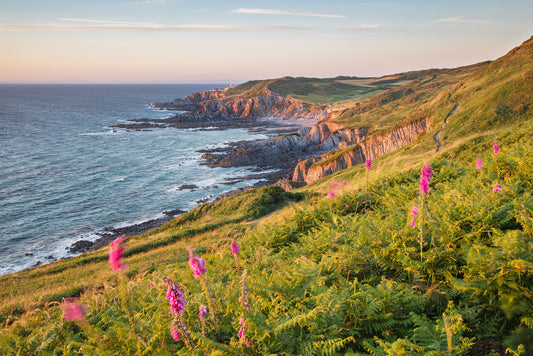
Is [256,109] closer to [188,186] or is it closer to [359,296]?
[188,186]

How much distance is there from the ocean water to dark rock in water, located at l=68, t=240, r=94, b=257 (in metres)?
1.02

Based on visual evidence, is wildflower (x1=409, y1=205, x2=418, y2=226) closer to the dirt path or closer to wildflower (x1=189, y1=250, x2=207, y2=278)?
wildflower (x1=189, y1=250, x2=207, y2=278)

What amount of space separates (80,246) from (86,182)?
21.8 m

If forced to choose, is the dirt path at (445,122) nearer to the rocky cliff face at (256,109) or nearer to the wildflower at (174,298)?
the wildflower at (174,298)

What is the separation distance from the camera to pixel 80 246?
106 feet

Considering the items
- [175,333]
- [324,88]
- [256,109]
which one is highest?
[324,88]

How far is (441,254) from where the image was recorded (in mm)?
4203

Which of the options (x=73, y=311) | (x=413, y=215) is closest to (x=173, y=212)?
(x=73, y=311)

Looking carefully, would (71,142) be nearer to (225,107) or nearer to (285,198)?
(225,107)

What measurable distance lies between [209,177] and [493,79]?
43.5 meters

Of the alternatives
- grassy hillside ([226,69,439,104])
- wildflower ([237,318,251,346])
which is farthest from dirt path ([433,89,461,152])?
grassy hillside ([226,69,439,104])

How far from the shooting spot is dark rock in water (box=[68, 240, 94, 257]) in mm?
31766

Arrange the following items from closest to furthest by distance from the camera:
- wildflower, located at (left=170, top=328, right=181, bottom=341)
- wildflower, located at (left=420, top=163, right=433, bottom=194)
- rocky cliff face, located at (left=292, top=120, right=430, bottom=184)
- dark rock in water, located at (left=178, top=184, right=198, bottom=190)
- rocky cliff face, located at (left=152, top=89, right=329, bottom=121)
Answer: wildflower, located at (left=170, top=328, right=181, bottom=341) → wildflower, located at (left=420, top=163, right=433, bottom=194) → rocky cliff face, located at (left=292, top=120, right=430, bottom=184) → dark rock in water, located at (left=178, top=184, right=198, bottom=190) → rocky cliff face, located at (left=152, top=89, right=329, bottom=121)

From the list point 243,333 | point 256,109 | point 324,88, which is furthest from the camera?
point 324,88
